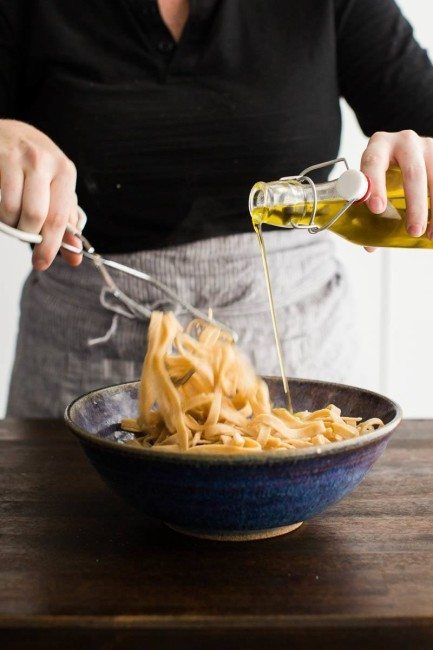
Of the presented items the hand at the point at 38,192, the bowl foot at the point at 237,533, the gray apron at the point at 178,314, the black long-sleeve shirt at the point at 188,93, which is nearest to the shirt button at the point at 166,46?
the black long-sleeve shirt at the point at 188,93

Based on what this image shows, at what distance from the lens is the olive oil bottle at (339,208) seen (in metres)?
0.92

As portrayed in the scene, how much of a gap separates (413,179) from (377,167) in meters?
0.05

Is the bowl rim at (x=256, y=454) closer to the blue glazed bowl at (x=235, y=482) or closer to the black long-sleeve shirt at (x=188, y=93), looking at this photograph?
the blue glazed bowl at (x=235, y=482)

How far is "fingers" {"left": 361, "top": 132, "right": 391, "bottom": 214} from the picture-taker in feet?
3.05

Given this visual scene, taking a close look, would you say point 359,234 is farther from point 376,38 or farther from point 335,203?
point 376,38

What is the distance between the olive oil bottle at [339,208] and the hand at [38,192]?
0.74ft

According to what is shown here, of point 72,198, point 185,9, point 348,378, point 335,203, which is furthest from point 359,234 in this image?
point 185,9

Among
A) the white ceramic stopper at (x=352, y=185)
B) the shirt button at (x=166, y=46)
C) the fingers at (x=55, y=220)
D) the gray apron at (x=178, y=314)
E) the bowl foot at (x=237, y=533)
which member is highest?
the white ceramic stopper at (x=352, y=185)

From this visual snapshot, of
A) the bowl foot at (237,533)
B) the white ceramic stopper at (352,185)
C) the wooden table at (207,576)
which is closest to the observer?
the wooden table at (207,576)

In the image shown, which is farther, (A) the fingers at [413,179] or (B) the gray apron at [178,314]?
(B) the gray apron at [178,314]

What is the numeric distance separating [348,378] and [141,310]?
45cm

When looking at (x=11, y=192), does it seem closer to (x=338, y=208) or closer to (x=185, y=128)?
(x=338, y=208)

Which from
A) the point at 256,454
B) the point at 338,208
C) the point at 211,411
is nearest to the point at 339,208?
the point at 338,208

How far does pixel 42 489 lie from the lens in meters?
0.93
